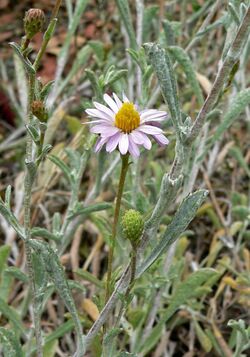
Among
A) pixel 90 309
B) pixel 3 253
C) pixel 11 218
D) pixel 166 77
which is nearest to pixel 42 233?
pixel 3 253

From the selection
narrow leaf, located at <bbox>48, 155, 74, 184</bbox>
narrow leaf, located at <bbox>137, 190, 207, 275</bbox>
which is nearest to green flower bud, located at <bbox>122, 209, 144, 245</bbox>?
narrow leaf, located at <bbox>137, 190, 207, 275</bbox>

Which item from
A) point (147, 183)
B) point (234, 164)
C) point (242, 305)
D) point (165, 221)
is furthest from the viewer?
point (234, 164)

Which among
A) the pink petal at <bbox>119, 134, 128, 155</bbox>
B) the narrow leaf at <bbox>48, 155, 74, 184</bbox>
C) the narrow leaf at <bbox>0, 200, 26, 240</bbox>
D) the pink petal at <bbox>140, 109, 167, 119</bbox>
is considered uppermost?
the pink petal at <bbox>140, 109, 167, 119</bbox>

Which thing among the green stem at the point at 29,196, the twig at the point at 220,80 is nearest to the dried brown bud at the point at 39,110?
the green stem at the point at 29,196

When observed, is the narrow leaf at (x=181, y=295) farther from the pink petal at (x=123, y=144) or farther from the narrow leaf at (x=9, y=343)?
the pink petal at (x=123, y=144)

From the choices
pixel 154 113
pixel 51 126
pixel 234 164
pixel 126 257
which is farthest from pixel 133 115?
pixel 234 164

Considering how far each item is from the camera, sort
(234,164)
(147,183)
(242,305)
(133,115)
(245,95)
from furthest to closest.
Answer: (234,164), (242,305), (147,183), (245,95), (133,115)

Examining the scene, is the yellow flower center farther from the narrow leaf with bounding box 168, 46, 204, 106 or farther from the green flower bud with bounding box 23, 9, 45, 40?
the narrow leaf with bounding box 168, 46, 204, 106

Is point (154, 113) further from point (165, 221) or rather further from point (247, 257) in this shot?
point (247, 257)
